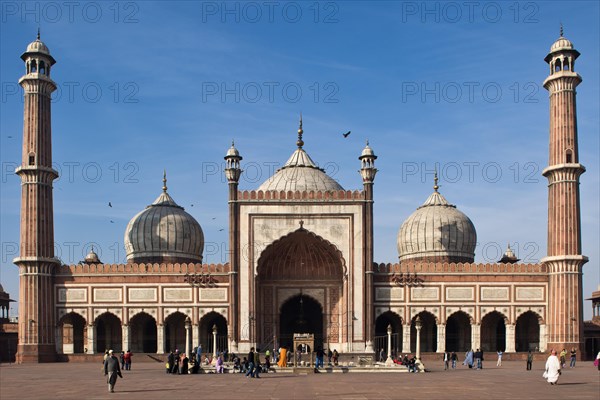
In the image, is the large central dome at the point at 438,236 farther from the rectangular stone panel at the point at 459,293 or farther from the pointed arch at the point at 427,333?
the rectangular stone panel at the point at 459,293

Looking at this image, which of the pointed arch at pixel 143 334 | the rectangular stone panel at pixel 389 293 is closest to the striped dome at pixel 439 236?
the rectangular stone panel at pixel 389 293

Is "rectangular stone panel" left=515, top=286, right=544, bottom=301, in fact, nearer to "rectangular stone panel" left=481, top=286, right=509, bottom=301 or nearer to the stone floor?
"rectangular stone panel" left=481, top=286, right=509, bottom=301

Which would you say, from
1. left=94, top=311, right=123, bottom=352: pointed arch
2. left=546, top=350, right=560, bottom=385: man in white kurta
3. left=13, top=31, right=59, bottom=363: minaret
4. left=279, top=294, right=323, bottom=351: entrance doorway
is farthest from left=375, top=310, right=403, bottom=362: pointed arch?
left=546, top=350, right=560, bottom=385: man in white kurta

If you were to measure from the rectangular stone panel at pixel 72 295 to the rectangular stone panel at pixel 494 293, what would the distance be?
63.8 ft

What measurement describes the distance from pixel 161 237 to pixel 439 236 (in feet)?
51.2

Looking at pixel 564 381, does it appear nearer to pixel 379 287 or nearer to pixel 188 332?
pixel 379 287

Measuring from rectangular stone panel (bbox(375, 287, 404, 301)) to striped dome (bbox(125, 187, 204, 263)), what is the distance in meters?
12.1

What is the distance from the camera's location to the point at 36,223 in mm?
40000

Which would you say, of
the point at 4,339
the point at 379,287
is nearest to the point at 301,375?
the point at 379,287

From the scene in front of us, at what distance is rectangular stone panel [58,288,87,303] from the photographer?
1606 inches

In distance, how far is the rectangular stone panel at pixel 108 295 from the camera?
134ft

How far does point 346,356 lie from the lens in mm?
38594

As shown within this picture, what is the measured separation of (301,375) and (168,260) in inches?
798

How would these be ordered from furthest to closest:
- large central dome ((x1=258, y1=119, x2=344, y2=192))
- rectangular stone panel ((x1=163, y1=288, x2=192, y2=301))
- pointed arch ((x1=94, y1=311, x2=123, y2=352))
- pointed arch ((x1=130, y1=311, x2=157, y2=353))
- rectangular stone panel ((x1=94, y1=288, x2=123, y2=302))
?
large central dome ((x1=258, y1=119, x2=344, y2=192))
pointed arch ((x1=94, y1=311, x2=123, y2=352))
pointed arch ((x1=130, y1=311, x2=157, y2=353))
rectangular stone panel ((x1=94, y1=288, x2=123, y2=302))
rectangular stone panel ((x1=163, y1=288, x2=192, y2=301))
